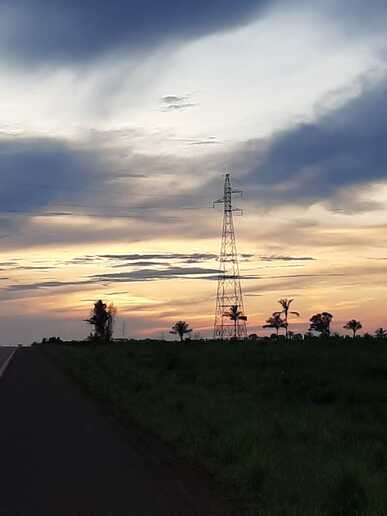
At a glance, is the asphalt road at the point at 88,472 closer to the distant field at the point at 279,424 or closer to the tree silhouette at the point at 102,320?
the distant field at the point at 279,424

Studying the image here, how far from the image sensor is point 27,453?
1337 centimetres

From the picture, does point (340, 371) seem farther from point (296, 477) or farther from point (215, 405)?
point (296, 477)

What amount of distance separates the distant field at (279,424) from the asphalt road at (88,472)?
58cm

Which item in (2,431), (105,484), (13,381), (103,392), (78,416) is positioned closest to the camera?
(105,484)

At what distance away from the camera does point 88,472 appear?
11523 millimetres

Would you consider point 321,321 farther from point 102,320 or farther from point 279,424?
point 279,424

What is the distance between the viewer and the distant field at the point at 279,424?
9.82 m

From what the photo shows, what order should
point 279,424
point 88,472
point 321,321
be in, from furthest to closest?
point 321,321 → point 279,424 → point 88,472

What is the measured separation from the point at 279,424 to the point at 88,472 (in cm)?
535

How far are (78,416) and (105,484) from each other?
8.00 metres

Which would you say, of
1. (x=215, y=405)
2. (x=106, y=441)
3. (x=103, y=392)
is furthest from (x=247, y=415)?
(x=103, y=392)

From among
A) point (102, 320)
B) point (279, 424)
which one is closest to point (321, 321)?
point (102, 320)

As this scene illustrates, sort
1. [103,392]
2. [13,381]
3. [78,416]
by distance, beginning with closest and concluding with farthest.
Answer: [78,416]
[103,392]
[13,381]

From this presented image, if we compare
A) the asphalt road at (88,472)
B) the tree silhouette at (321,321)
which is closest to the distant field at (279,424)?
the asphalt road at (88,472)
